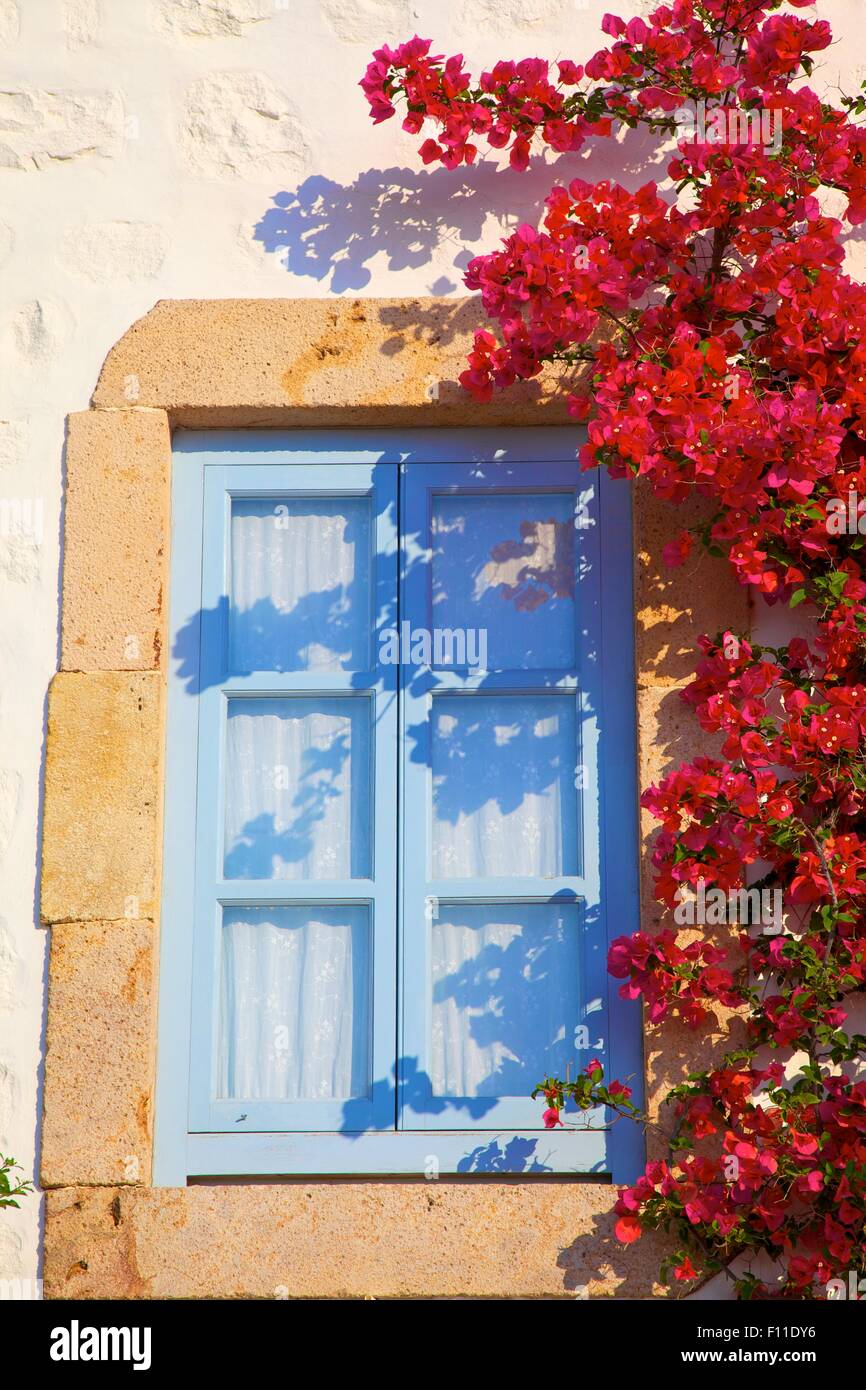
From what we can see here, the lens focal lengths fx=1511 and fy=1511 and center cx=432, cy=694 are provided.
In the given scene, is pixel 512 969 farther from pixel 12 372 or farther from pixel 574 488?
pixel 12 372

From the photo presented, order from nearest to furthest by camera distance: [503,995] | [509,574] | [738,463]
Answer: [738,463]
[503,995]
[509,574]

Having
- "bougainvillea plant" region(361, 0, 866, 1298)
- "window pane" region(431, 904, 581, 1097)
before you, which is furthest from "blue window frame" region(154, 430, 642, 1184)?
"bougainvillea plant" region(361, 0, 866, 1298)

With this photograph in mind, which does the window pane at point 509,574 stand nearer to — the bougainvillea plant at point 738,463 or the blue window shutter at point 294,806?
the blue window shutter at point 294,806

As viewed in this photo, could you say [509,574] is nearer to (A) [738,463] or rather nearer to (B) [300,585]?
(B) [300,585]

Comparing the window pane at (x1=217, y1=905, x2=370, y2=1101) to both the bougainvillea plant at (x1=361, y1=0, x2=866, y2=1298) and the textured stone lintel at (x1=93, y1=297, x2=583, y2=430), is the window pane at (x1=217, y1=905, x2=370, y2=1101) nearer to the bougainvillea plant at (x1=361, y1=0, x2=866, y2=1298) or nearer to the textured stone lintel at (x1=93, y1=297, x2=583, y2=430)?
the bougainvillea plant at (x1=361, y1=0, x2=866, y2=1298)

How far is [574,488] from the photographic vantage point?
328 cm

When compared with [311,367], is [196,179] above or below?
above

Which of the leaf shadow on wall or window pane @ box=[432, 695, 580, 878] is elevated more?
the leaf shadow on wall

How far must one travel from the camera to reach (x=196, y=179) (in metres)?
3.41

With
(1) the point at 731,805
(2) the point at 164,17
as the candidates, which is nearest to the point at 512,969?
(1) the point at 731,805

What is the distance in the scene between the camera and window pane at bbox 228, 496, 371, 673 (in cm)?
324

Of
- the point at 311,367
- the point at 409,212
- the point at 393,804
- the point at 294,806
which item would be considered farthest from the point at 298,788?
the point at 409,212

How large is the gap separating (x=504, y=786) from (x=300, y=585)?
622mm

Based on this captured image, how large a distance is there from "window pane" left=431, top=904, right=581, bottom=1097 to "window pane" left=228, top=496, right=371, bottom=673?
61 cm
